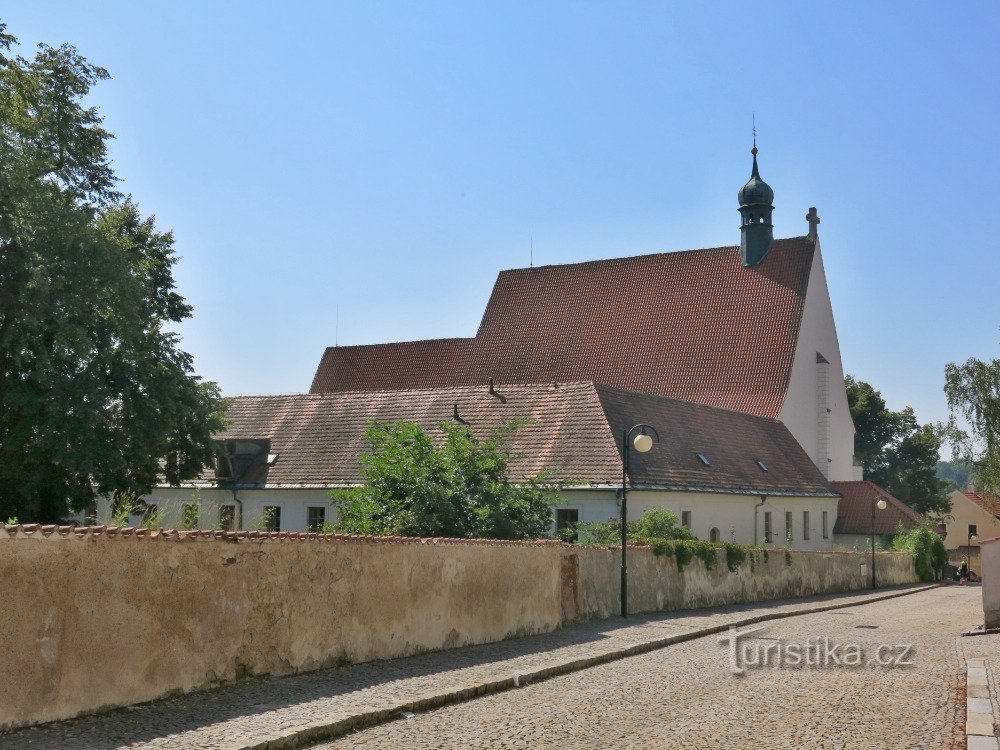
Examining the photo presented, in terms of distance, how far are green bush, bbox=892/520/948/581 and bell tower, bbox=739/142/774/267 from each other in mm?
14186

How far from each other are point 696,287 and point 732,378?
579cm

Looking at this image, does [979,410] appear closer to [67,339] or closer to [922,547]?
[922,547]

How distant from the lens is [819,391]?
179 ft

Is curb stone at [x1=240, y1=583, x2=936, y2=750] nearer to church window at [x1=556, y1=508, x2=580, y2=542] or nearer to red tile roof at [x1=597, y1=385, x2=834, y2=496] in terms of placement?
church window at [x1=556, y1=508, x2=580, y2=542]

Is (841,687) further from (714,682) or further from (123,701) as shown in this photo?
(123,701)

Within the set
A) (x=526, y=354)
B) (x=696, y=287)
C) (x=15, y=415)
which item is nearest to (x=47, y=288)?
(x=15, y=415)

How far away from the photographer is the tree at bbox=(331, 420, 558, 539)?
23.6 metres

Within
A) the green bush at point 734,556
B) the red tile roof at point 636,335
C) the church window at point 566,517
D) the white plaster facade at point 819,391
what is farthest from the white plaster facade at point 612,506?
the red tile roof at point 636,335

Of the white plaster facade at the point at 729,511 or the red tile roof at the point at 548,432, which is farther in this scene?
the red tile roof at the point at 548,432

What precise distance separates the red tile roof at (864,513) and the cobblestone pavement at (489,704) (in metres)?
33.5

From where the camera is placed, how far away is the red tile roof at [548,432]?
34.0 m

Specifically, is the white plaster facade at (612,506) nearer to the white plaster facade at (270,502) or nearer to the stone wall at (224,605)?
the white plaster facade at (270,502)

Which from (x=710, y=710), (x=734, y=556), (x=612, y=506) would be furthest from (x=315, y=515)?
(x=710, y=710)

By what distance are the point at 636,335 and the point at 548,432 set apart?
2021 centimetres
